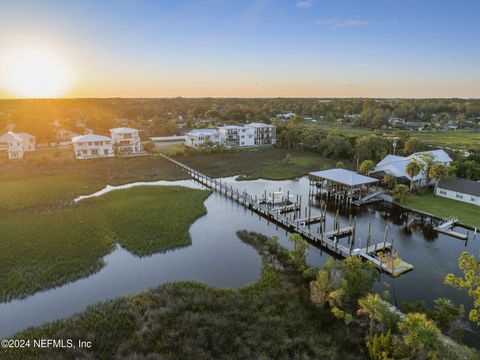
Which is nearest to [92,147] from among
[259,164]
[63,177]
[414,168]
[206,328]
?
[63,177]

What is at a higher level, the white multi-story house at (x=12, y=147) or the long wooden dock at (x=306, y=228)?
the white multi-story house at (x=12, y=147)

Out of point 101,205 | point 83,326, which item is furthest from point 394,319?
point 101,205

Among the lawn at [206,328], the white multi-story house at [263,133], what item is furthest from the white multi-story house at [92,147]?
the lawn at [206,328]

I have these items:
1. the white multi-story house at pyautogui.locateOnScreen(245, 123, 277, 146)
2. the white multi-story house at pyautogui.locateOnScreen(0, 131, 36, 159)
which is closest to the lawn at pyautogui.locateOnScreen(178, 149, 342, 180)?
the white multi-story house at pyautogui.locateOnScreen(245, 123, 277, 146)

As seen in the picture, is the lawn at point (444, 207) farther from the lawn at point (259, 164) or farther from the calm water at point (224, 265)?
the lawn at point (259, 164)

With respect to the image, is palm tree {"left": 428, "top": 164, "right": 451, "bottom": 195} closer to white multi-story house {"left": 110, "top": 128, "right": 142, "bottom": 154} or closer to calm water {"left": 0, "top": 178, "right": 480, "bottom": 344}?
calm water {"left": 0, "top": 178, "right": 480, "bottom": 344}

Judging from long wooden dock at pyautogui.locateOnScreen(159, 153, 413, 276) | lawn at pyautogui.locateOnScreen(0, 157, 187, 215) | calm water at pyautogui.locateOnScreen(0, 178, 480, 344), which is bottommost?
calm water at pyautogui.locateOnScreen(0, 178, 480, 344)
